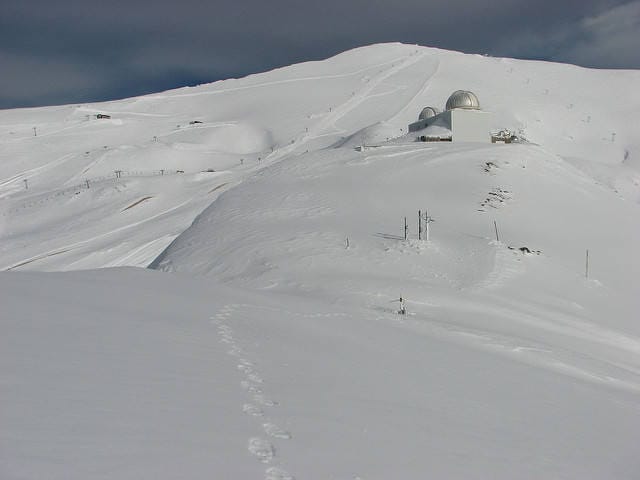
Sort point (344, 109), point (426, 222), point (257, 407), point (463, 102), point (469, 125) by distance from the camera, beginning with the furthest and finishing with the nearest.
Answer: point (344, 109)
point (463, 102)
point (469, 125)
point (426, 222)
point (257, 407)

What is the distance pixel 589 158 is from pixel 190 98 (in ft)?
185

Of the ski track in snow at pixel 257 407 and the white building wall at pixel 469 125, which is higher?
the white building wall at pixel 469 125

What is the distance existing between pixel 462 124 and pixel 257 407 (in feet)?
124

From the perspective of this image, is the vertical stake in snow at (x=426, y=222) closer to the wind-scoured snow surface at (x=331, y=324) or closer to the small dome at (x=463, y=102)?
the wind-scoured snow surface at (x=331, y=324)

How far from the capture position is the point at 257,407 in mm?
4707

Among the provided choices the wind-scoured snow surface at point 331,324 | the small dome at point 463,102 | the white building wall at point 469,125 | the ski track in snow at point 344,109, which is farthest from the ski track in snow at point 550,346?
the ski track in snow at point 344,109

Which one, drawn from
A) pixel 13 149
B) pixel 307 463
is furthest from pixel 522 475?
pixel 13 149

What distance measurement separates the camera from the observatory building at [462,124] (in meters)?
39.5

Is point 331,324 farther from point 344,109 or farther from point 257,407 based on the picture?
point 344,109

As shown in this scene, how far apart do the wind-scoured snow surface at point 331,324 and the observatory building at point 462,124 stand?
3.02 metres

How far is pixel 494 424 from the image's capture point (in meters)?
5.76

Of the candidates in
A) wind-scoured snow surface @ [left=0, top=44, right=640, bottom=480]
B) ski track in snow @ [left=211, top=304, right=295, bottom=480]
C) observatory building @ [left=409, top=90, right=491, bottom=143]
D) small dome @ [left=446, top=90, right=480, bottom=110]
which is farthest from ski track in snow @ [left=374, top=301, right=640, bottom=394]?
small dome @ [left=446, top=90, right=480, bottom=110]

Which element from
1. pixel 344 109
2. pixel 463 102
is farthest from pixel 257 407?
pixel 344 109

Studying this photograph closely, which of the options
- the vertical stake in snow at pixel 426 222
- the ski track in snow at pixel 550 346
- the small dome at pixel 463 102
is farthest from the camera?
the small dome at pixel 463 102
